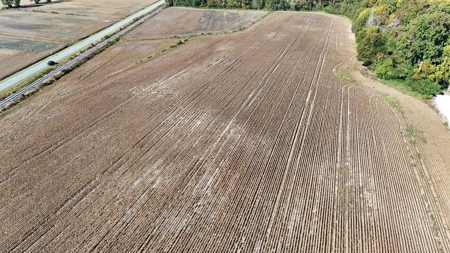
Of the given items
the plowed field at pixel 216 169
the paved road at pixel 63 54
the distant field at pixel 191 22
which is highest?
the distant field at pixel 191 22

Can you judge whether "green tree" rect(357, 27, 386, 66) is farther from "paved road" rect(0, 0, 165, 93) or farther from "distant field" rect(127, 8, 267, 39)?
"paved road" rect(0, 0, 165, 93)

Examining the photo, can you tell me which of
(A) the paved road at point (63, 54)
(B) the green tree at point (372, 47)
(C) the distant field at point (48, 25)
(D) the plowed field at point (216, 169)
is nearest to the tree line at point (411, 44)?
(B) the green tree at point (372, 47)

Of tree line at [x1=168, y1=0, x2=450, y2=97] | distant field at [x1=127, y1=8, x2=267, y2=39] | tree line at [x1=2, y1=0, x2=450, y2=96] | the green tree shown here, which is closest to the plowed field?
tree line at [x1=168, y1=0, x2=450, y2=97]

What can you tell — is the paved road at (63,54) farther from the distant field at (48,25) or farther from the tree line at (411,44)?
the tree line at (411,44)

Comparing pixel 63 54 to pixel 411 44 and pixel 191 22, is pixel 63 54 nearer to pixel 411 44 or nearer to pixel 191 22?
pixel 191 22

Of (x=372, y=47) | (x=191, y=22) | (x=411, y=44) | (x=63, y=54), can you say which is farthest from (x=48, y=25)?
(x=411, y=44)

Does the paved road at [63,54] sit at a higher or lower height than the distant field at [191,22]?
lower
